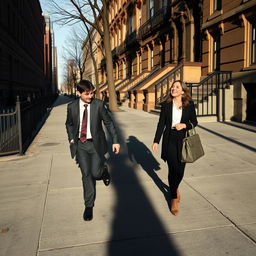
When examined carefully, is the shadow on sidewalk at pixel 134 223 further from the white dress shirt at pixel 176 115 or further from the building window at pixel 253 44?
the building window at pixel 253 44

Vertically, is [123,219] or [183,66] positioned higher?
[183,66]

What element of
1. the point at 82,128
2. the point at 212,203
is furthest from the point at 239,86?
the point at 82,128

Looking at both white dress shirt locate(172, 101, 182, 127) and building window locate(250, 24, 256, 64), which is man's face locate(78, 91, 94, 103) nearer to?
white dress shirt locate(172, 101, 182, 127)

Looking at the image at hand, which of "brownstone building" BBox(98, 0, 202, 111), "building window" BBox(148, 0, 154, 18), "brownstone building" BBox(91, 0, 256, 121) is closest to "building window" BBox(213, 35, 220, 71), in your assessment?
"brownstone building" BBox(91, 0, 256, 121)

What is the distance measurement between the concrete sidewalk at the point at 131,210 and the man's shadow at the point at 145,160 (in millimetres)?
22

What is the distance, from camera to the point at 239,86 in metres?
12.5

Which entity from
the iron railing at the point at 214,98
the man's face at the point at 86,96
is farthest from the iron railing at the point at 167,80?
the man's face at the point at 86,96

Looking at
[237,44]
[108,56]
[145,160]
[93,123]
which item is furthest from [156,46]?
[93,123]

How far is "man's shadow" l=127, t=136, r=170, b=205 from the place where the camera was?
16.4ft

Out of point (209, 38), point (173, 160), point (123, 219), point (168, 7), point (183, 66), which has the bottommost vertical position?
point (123, 219)

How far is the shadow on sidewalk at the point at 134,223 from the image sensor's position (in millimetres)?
3035

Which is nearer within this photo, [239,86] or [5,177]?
[5,177]

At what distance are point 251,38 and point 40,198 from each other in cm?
1138

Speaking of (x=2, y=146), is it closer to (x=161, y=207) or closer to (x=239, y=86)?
(x=161, y=207)
